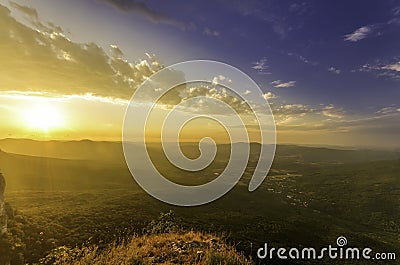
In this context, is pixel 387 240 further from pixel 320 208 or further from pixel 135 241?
pixel 135 241

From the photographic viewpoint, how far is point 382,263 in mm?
43219

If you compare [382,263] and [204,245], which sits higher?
[204,245]

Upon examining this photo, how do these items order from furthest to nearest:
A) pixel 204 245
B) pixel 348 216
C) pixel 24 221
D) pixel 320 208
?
pixel 320 208, pixel 348 216, pixel 24 221, pixel 204 245

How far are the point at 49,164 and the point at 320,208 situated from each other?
453 feet

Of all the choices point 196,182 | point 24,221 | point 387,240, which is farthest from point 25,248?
point 196,182

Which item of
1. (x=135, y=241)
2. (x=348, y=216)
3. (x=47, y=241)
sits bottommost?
(x=348, y=216)

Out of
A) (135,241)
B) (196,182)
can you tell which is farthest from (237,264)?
(196,182)

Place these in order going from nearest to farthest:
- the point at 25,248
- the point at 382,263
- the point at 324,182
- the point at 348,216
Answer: the point at 25,248
the point at 382,263
the point at 348,216
the point at 324,182

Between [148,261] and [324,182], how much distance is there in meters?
207

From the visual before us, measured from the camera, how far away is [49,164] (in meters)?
138

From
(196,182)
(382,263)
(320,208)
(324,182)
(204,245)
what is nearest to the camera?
(204,245)

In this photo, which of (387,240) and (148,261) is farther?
(387,240)

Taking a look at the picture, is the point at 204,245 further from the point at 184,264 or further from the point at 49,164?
the point at 49,164

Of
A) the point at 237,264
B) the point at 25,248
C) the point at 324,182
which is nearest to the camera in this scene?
the point at 237,264
